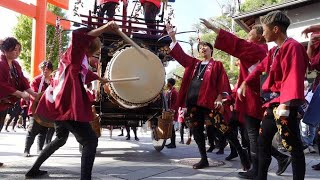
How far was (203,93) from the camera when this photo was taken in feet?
12.8

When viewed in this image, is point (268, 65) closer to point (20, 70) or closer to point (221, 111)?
point (221, 111)

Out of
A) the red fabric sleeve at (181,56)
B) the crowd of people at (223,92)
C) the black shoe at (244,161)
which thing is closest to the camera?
the crowd of people at (223,92)

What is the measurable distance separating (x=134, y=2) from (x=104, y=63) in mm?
1667

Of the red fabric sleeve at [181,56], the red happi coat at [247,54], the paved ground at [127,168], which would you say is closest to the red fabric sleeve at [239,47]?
the red happi coat at [247,54]

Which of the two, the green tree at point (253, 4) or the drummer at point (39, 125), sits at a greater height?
the green tree at point (253, 4)

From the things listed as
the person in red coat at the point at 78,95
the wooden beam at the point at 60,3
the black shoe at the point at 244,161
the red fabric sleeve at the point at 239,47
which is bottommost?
the black shoe at the point at 244,161

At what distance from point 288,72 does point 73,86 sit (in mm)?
1667

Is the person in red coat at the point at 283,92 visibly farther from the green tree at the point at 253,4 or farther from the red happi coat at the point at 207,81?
the green tree at the point at 253,4

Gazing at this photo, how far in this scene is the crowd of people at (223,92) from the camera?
7.89 ft

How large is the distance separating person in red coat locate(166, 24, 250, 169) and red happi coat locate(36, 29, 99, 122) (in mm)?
1417

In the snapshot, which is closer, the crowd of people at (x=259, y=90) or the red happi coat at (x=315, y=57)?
the crowd of people at (x=259, y=90)

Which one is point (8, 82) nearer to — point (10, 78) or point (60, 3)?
point (10, 78)

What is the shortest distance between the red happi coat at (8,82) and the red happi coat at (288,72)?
2537mm

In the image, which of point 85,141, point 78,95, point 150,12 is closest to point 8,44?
point 78,95
